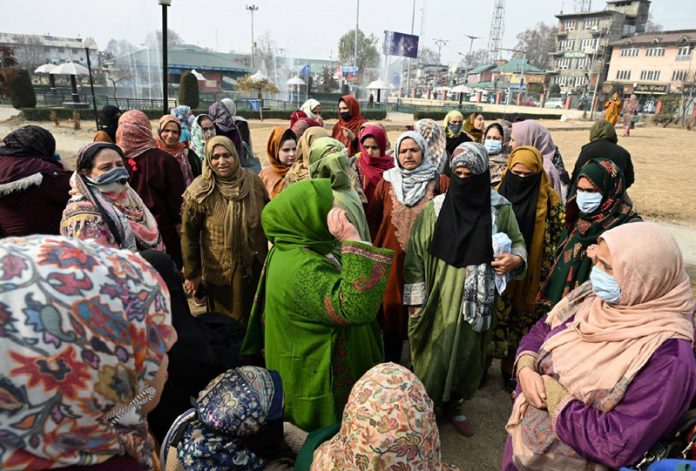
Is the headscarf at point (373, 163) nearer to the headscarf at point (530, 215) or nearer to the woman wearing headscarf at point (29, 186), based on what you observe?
the headscarf at point (530, 215)

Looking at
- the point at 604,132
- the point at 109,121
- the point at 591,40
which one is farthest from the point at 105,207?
the point at 591,40

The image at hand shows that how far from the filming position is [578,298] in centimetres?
209

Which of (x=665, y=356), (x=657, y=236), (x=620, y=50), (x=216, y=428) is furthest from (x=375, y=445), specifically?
(x=620, y=50)

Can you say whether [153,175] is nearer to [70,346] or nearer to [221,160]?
[221,160]

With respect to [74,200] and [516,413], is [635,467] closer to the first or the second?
[516,413]

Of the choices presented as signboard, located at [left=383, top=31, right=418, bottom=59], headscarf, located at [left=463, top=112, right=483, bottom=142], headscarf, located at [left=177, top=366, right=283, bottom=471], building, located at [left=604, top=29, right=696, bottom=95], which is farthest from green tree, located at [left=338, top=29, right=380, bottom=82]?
headscarf, located at [left=177, top=366, right=283, bottom=471]

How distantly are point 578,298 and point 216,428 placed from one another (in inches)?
67.4

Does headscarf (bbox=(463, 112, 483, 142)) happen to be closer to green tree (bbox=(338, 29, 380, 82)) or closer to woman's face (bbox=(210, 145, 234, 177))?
woman's face (bbox=(210, 145, 234, 177))

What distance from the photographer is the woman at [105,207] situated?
8.32ft

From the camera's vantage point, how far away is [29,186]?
3.21 metres

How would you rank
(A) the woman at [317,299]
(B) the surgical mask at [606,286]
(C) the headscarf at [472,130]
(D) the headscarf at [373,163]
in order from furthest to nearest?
(C) the headscarf at [472,130]
(D) the headscarf at [373,163]
(A) the woman at [317,299]
(B) the surgical mask at [606,286]

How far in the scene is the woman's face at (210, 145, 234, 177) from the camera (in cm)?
339

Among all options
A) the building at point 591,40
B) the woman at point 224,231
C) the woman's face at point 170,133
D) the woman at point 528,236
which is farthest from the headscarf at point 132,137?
the building at point 591,40

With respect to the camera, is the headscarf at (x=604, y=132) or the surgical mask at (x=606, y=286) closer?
the surgical mask at (x=606, y=286)
